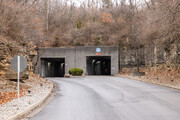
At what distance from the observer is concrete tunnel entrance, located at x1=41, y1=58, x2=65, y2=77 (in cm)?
3997

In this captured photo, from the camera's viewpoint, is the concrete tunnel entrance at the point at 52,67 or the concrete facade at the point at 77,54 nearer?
the concrete facade at the point at 77,54

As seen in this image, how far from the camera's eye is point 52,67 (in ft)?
158

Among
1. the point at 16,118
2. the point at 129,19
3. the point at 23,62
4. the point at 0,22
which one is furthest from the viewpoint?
the point at 129,19

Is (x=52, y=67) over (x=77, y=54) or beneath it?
beneath

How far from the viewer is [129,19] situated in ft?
169

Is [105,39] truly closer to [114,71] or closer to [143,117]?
[114,71]

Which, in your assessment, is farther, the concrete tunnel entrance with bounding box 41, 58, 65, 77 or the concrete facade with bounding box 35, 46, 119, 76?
the concrete tunnel entrance with bounding box 41, 58, 65, 77

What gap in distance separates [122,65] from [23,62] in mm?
31511

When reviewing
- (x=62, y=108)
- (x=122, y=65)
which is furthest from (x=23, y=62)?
(x=122, y=65)

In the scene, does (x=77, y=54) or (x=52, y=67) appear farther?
(x=52, y=67)

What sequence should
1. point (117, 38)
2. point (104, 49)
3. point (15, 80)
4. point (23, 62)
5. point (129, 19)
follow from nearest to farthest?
point (23, 62), point (15, 80), point (104, 49), point (117, 38), point (129, 19)

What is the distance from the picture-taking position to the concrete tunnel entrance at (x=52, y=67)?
1574 inches

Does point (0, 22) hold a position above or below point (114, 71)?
above

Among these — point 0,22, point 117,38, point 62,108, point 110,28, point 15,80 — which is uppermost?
point 110,28
